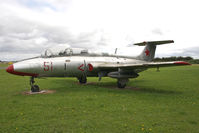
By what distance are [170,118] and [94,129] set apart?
2538 mm

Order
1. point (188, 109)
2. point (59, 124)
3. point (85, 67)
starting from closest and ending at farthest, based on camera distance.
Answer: point (59, 124) < point (188, 109) < point (85, 67)

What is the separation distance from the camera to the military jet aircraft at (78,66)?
8500 mm

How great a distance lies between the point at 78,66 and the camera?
33.1 ft

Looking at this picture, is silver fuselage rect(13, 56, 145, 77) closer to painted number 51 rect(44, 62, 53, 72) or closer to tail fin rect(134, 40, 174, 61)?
painted number 51 rect(44, 62, 53, 72)

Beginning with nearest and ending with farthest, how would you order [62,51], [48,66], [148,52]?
[48,66] < [62,51] < [148,52]

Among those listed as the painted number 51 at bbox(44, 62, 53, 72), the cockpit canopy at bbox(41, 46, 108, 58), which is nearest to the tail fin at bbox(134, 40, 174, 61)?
the cockpit canopy at bbox(41, 46, 108, 58)

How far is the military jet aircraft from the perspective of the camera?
8.50 metres

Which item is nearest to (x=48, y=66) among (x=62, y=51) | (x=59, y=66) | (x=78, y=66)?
(x=59, y=66)

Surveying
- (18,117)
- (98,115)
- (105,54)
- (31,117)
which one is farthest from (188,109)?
(105,54)

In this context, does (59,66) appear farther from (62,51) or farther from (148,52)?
(148,52)

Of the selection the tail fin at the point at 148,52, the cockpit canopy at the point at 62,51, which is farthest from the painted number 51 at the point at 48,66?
the tail fin at the point at 148,52

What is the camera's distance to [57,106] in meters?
5.96

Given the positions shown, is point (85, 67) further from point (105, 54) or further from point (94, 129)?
point (94, 129)

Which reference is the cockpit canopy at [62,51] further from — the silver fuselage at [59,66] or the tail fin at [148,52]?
the tail fin at [148,52]
